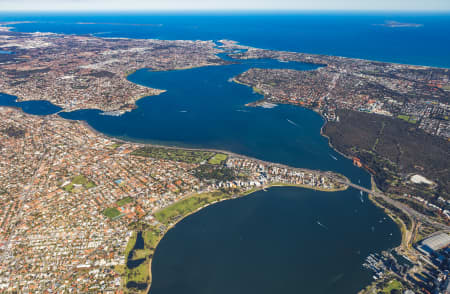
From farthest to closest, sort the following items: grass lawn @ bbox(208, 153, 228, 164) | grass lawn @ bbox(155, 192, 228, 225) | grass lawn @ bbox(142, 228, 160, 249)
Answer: grass lawn @ bbox(208, 153, 228, 164), grass lawn @ bbox(155, 192, 228, 225), grass lawn @ bbox(142, 228, 160, 249)

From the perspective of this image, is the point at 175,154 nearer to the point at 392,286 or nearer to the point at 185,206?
the point at 185,206

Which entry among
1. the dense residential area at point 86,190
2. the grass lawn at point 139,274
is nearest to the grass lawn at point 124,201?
the dense residential area at point 86,190

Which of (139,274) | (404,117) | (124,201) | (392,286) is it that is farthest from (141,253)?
→ (404,117)

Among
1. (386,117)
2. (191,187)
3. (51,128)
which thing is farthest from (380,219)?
(51,128)

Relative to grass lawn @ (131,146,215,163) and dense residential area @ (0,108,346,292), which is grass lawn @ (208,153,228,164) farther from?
grass lawn @ (131,146,215,163)

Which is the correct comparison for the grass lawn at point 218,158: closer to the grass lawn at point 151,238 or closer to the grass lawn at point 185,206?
the grass lawn at point 185,206

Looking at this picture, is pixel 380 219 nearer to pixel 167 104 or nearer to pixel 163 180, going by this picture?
pixel 163 180

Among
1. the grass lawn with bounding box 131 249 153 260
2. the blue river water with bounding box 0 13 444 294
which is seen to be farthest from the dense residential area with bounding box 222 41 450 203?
the grass lawn with bounding box 131 249 153 260
